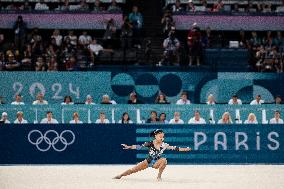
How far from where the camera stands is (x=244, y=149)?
57.6ft

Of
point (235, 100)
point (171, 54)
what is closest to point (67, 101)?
point (171, 54)

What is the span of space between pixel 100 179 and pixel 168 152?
4926mm

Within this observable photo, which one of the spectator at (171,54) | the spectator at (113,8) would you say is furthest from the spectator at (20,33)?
the spectator at (171,54)

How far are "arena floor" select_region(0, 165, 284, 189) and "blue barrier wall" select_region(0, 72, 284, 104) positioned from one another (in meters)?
5.71

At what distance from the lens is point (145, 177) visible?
1334 centimetres

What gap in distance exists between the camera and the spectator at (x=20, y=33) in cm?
2356

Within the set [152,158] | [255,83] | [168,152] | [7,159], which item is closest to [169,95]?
[255,83]

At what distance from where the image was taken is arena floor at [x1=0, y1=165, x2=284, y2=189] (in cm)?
1139

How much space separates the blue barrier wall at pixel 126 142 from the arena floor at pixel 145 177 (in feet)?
2.37

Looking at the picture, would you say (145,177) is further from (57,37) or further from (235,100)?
(57,37)

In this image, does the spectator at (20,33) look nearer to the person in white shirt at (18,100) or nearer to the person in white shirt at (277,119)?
the person in white shirt at (18,100)

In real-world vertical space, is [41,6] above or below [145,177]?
above

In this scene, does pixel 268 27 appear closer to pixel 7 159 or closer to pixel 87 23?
pixel 87 23

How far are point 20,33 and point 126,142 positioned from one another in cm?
868
